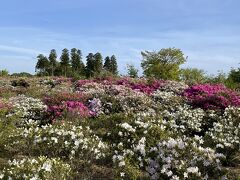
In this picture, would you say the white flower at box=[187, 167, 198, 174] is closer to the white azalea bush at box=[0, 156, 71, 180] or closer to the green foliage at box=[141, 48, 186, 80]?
the white azalea bush at box=[0, 156, 71, 180]


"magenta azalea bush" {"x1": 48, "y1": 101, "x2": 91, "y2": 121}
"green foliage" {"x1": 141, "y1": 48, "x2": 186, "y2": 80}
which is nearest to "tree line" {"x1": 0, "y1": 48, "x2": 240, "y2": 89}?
"green foliage" {"x1": 141, "y1": 48, "x2": 186, "y2": 80}

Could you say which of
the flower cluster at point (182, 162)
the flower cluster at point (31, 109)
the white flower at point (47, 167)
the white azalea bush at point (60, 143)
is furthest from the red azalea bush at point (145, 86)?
the white flower at point (47, 167)

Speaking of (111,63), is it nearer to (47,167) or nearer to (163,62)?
(163,62)

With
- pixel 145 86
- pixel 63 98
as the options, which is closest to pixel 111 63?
pixel 145 86

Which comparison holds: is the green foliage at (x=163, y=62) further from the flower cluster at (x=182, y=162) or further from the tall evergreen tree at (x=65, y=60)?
the flower cluster at (x=182, y=162)

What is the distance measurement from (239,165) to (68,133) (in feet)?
13.7

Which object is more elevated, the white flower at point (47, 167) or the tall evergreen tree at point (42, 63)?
the tall evergreen tree at point (42, 63)

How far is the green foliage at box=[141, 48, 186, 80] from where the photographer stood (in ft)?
183

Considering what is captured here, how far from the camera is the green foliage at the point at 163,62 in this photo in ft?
183

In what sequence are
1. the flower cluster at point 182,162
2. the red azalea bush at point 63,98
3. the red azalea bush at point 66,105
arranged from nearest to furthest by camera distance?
the flower cluster at point 182,162 → the red azalea bush at point 66,105 → the red azalea bush at point 63,98

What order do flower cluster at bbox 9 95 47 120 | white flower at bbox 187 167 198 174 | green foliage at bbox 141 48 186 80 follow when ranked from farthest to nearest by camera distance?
green foliage at bbox 141 48 186 80
flower cluster at bbox 9 95 47 120
white flower at bbox 187 167 198 174

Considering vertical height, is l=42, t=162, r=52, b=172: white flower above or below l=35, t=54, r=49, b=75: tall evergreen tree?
below

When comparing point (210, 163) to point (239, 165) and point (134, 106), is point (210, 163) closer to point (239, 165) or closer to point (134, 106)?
point (239, 165)

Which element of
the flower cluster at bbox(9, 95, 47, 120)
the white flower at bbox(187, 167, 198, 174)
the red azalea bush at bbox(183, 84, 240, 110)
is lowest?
the white flower at bbox(187, 167, 198, 174)
